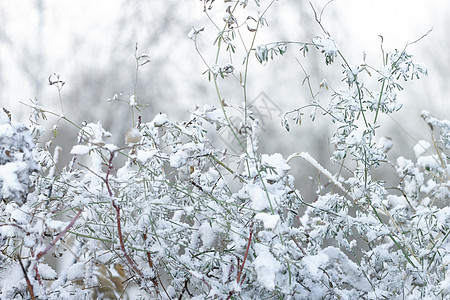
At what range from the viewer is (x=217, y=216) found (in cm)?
130

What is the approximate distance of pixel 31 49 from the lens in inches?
332

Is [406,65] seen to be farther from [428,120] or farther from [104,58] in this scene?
[104,58]

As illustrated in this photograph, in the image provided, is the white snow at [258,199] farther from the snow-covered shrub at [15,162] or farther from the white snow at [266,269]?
the snow-covered shrub at [15,162]

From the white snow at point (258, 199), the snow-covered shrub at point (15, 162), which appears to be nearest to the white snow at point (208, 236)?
the white snow at point (258, 199)

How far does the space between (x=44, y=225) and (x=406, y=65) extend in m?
1.17

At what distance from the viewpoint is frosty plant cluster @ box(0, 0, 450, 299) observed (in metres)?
1.09

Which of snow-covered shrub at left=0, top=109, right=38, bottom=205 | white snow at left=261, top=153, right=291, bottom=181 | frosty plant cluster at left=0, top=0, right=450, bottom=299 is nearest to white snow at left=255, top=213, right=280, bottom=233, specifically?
frosty plant cluster at left=0, top=0, right=450, bottom=299

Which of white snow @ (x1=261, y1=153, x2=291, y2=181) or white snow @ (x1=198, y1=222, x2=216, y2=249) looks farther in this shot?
white snow @ (x1=198, y1=222, x2=216, y2=249)

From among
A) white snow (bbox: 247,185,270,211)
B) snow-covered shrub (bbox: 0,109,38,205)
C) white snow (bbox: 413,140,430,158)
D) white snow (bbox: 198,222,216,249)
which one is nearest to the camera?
snow-covered shrub (bbox: 0,109,38,205)

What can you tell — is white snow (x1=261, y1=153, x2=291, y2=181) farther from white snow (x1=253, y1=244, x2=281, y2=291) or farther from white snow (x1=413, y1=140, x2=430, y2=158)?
white snow (x1=413, y1=140, x2=430, y2=158)

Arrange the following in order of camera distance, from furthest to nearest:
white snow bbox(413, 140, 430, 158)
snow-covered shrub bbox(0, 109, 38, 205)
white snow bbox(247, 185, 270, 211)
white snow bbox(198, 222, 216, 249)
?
white snow bbox(413, 140, 430, 158) → white snow bbox(198, 222, 216, 249) → white snow bbox(247, 185, 270, 211) → snow-covered shrub bbox(0, 109, 38, 205)

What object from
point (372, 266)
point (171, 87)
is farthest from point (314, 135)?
point (372, 266)

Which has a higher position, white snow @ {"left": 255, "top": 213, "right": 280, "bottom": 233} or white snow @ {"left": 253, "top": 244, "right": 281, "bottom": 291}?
white snow @ {"left": 255, "top": 213, "right": 280, "bottom": 233}

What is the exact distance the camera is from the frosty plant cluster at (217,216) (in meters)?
1.09
